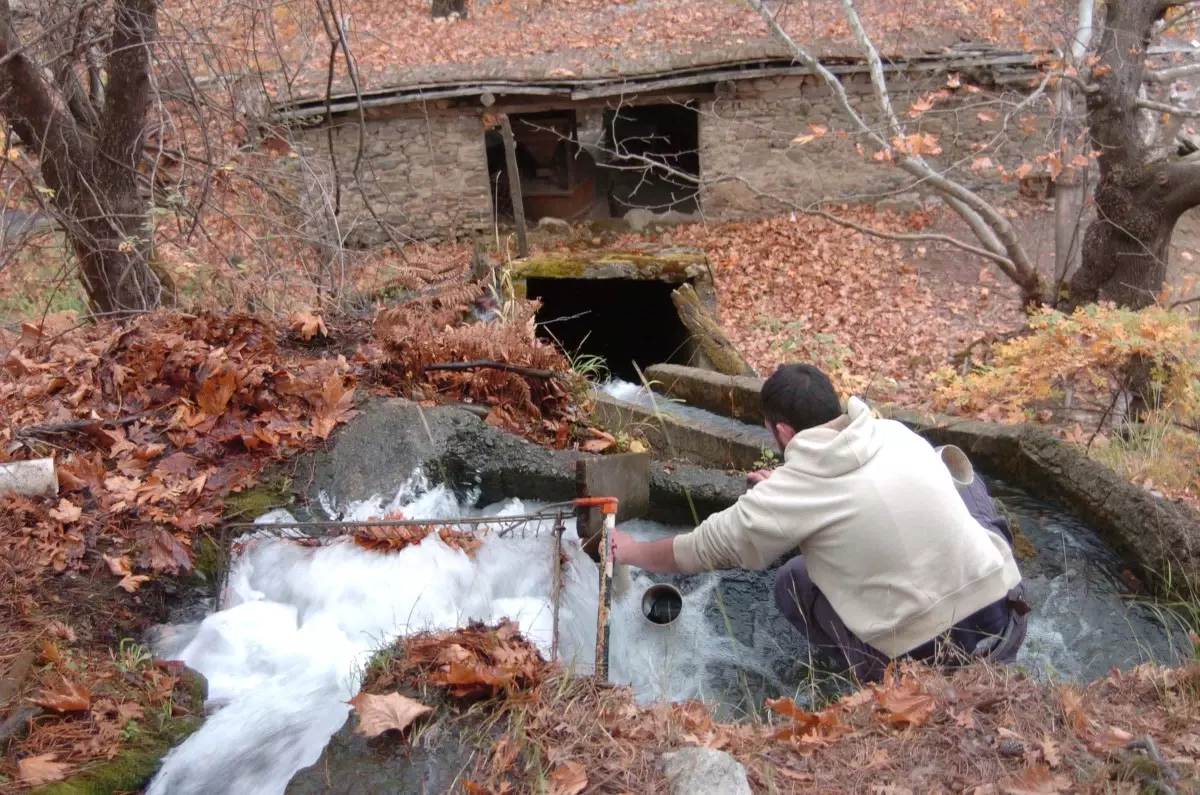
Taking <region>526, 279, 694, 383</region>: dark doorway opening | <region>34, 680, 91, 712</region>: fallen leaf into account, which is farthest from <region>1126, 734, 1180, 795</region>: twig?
<region>526, 279, 694, 383</region>: dark doorway opening

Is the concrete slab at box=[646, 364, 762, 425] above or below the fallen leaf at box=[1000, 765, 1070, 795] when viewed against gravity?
below

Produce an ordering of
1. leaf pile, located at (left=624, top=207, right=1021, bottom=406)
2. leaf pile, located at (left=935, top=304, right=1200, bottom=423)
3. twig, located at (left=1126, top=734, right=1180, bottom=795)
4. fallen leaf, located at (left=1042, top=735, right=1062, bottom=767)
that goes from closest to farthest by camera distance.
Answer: twig, located at (left=1126, top=734, right=1180, bottom=795) → fallen leaf, located at (left=1042, top=735, right=1062, bottom=767) → leaf pile, located at (left=935, top=304, right=1200, bottom=423) → leaf pile, located at (left=624, top=207, right=1021, bottom=406)

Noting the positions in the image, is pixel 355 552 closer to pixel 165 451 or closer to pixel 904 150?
pixel 165 451

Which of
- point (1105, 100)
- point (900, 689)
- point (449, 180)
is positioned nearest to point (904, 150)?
point (1105, 100)

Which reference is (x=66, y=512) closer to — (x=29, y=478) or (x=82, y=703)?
(x=29, y=478)

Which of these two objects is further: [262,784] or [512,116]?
[512,116]

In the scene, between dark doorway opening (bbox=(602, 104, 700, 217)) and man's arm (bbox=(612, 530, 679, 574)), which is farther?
dark doorway opening (bbox=(602, 104, 700, 217))

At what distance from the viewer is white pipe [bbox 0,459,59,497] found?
341 centimetres

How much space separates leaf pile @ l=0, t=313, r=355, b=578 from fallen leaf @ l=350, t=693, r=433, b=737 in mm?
1309

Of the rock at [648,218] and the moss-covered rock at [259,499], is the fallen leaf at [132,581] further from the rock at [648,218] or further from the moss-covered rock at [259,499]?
the rock at [648,218]

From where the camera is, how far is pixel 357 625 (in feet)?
11.5

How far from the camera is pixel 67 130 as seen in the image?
6.28 metres

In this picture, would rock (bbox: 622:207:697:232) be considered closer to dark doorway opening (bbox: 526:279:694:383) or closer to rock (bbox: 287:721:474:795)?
dark doorway opening (bbox: 526:279:694:383)

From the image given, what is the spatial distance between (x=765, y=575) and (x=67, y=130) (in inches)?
238
